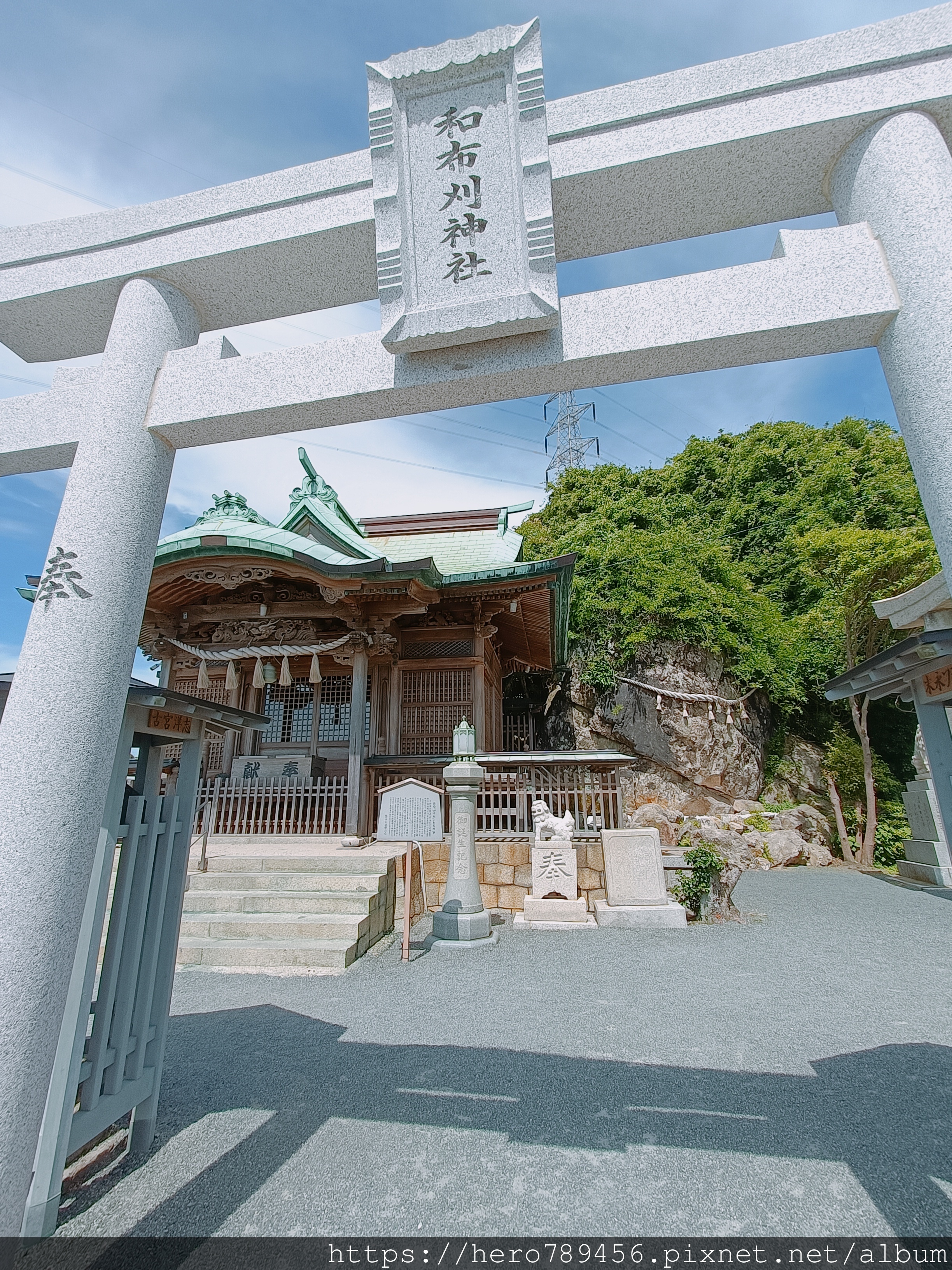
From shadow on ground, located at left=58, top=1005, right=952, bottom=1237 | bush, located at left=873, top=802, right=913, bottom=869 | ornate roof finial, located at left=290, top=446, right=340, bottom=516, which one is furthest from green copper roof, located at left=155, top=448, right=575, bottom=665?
bush, located at left=873, top=802, right=913, bottom=869

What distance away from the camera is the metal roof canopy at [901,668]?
2.04 metres

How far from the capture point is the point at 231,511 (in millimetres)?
10727

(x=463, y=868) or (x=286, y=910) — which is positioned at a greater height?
(x=463, y=868)

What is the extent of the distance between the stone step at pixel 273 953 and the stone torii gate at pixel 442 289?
12.5ft

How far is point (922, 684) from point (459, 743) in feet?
17.5

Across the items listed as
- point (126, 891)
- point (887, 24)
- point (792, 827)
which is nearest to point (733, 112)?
point (887, 24)

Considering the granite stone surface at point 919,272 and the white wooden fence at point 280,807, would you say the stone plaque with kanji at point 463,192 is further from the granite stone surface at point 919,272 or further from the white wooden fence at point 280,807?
the white wooden fence at point 280,807

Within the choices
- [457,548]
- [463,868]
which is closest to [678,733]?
[457,548]

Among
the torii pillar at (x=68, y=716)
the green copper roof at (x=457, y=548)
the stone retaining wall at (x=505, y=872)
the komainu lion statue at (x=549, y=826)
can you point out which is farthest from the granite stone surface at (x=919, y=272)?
the green copper roof at (x=457, y=548)

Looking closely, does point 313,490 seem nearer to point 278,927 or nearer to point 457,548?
point 457,548

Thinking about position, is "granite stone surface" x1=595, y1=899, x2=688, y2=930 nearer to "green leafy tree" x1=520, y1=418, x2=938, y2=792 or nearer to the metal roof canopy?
the metal roof canopy

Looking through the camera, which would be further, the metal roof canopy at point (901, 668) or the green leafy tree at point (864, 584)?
the green leafy tree at point (864, 584)

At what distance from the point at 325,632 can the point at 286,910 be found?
5.01m

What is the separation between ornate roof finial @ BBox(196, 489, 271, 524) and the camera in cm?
1061
